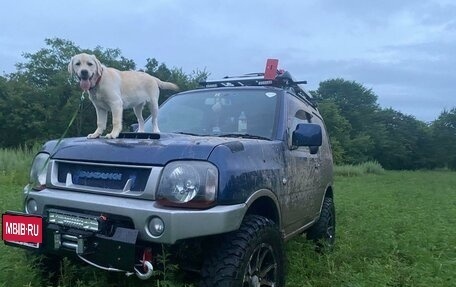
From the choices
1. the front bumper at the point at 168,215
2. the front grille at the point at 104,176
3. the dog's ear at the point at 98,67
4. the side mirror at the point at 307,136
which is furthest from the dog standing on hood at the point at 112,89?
the side mirror at the point at 307,136

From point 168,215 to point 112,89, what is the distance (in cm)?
160

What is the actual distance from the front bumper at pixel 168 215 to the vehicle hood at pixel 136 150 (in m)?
0.25

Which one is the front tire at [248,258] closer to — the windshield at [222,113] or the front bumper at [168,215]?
the front bumper at [168,215]

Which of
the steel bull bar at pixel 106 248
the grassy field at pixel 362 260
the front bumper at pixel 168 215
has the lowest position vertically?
the grassy field at pixel 362 260

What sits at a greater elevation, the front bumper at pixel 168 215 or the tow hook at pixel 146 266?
the front bumper at pixel 168 215

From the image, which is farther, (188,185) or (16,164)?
(16,164)

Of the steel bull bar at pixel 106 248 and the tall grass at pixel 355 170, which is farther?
the tall grass at pixel 355 170

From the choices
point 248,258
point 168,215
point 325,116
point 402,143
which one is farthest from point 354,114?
point 168,215

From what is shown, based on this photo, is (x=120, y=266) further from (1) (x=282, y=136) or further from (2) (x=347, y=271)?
(2) (x=347, y=271)

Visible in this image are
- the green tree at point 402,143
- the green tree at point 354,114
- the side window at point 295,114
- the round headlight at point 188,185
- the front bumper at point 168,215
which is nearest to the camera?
the front bumper at point 168,215

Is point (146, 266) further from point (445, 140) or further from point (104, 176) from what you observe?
point (445, 140)

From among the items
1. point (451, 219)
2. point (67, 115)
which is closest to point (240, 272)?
point (451, 219)

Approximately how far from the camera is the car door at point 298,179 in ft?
12.3

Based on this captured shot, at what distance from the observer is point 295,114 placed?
4.43 meters
